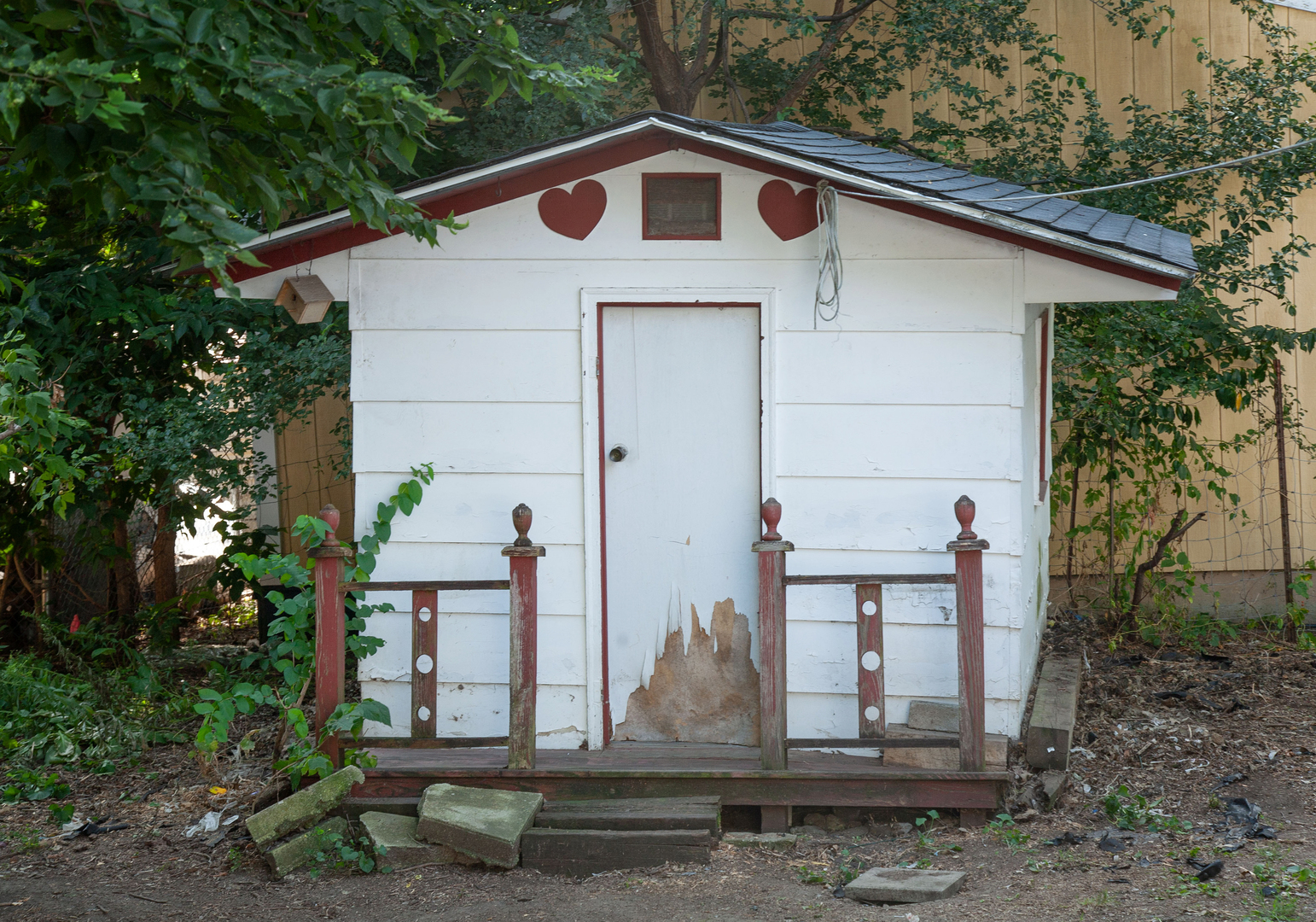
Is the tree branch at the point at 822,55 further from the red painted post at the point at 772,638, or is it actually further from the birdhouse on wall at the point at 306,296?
the red painted post at the point at 772,638

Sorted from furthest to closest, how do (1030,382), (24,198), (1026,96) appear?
(1026,96) < (24,198) < (1030,382)

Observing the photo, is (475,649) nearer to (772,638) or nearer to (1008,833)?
(772,638)

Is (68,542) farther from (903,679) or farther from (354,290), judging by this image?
(903,679)

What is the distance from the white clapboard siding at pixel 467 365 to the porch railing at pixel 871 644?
1.24 m

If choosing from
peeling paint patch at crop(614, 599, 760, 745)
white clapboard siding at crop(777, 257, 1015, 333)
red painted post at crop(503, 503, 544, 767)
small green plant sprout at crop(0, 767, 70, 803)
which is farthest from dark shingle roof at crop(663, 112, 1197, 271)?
small green plant sprout at crop(0, 767, 70, 803)

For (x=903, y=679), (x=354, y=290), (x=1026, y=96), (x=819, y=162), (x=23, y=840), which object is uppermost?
(x=1026, y=96)

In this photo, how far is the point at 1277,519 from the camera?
891 cm

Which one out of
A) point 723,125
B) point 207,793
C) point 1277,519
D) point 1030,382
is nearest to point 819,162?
point 723,125

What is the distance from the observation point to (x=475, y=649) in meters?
5.36

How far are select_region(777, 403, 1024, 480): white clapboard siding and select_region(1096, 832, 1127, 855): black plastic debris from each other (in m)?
1.58

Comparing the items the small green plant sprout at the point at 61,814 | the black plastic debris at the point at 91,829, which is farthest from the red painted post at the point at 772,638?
the small green plant sprout at the point at 61,814

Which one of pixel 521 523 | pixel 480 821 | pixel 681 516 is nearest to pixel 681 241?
pixel 681 516

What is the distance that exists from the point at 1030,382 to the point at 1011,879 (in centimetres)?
279

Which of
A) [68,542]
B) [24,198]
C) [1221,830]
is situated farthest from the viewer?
[68,542]
